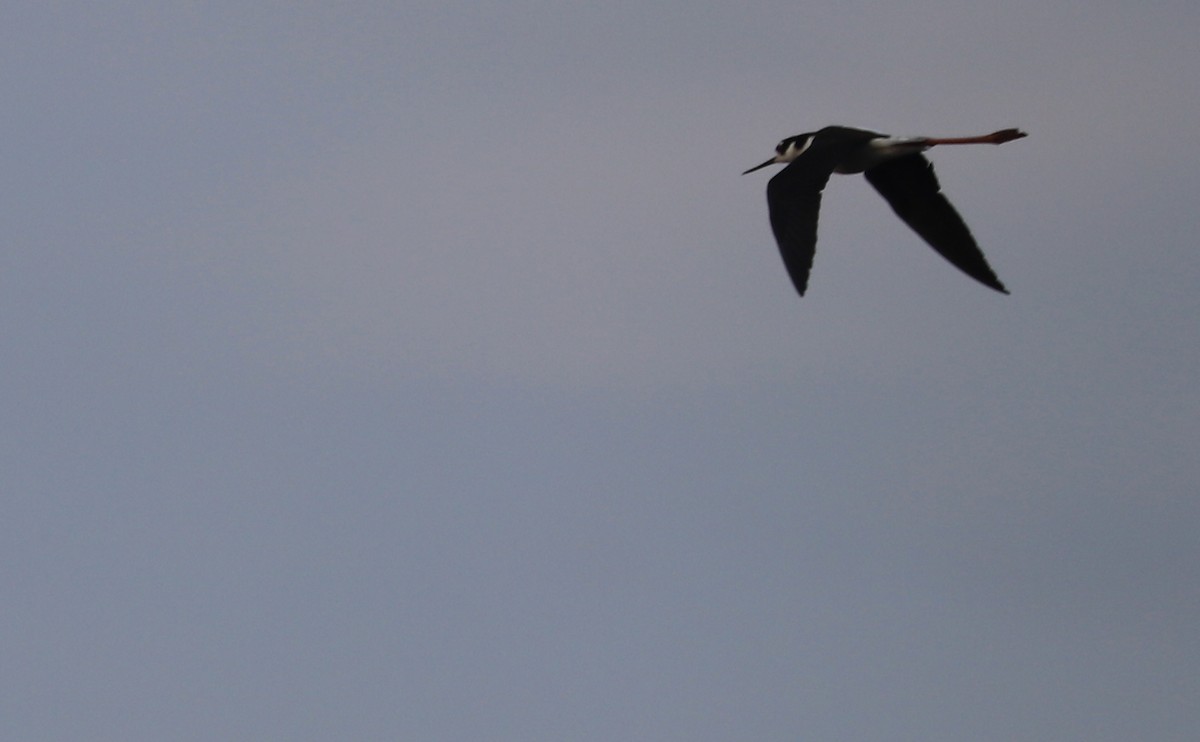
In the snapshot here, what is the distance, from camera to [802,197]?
22688mm

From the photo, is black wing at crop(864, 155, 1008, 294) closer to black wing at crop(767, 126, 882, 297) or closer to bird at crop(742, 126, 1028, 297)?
bird at crop(742, 126, 1028, 297)

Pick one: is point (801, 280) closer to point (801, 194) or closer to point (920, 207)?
point (801, 194)

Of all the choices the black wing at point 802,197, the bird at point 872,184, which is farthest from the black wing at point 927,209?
the black wing at point 802,197

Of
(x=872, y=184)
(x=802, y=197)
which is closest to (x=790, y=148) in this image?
(x=872, y=184)

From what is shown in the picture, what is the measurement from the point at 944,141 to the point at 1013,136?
104 centimetres

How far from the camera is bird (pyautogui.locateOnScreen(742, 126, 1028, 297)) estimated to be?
22.3 m

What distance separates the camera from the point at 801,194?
2275cm

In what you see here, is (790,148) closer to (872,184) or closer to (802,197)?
(872,184)

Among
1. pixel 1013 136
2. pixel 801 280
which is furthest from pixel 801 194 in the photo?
pixel 1013 136

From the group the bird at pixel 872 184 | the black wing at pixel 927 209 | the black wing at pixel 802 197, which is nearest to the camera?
the black wing at pixel 802 197

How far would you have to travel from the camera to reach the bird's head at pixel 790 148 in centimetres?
2580

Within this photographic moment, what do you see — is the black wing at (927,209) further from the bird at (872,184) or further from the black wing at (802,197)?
the black wing at (802,197)

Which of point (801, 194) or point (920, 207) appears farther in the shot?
point (920, 207)

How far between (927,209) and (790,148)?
72.2 inches
